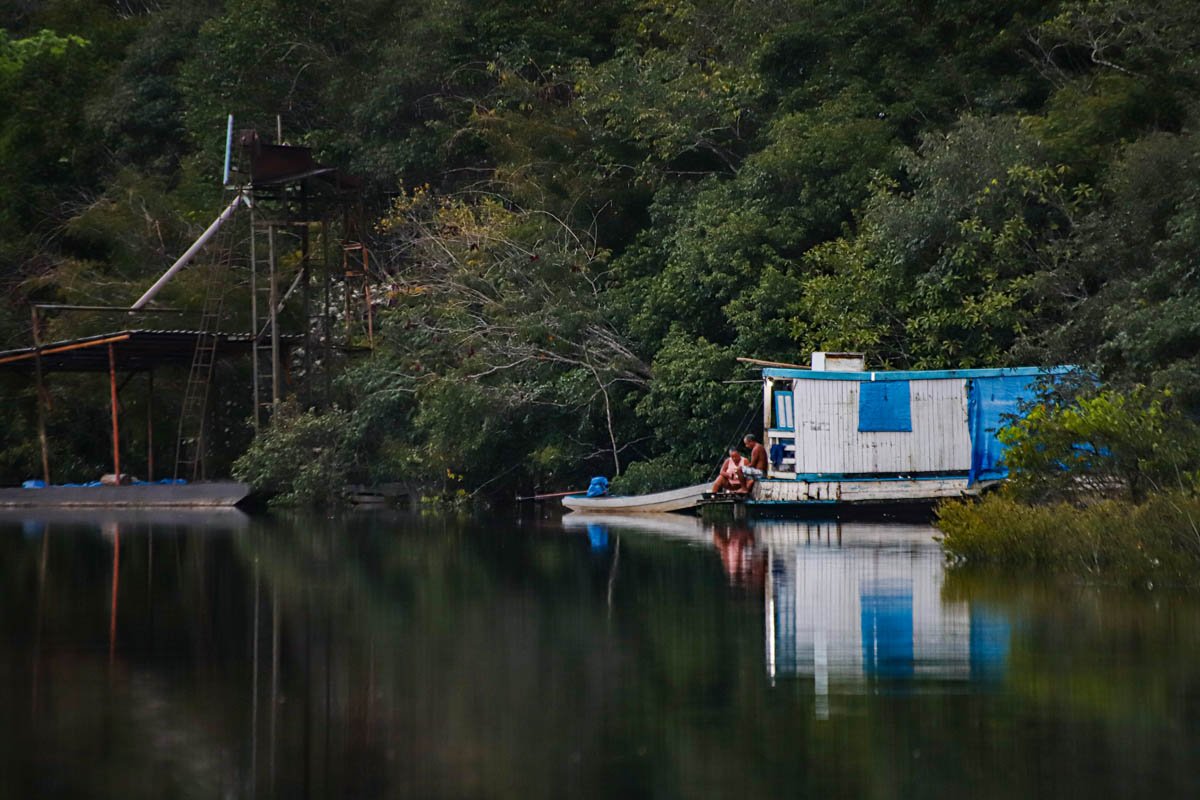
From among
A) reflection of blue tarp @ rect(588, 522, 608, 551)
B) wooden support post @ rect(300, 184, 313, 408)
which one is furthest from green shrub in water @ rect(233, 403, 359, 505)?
reflection of blue tarp @ rect(588, 522, 608, 551)

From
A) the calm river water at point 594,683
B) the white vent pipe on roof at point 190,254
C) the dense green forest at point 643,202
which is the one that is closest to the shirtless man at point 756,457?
the dense green forest at point 643,202

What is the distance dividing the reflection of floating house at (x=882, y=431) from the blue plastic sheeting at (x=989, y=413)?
2 centimetres

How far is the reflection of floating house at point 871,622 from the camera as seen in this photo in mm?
10344

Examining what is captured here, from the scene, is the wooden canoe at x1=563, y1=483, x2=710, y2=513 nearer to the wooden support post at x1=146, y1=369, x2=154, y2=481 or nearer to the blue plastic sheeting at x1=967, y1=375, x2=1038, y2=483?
the blue plastic sheeting at x1=967, y1=375, x2=1038, y2=483

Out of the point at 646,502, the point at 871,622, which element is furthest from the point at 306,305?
the point at 871,622

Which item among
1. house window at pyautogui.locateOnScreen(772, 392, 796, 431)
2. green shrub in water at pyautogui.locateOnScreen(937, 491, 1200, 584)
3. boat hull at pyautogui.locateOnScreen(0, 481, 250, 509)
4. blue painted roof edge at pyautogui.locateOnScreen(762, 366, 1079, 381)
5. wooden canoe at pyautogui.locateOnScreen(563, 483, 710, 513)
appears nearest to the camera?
green shrub in water at pyautogui.locateOnScreen(937, 491, 1200, 584)

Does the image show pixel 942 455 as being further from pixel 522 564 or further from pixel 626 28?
pixel 626 28

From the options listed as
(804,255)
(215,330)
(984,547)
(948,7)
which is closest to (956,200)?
(804,255)

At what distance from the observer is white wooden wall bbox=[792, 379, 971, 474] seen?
2519 centimetres

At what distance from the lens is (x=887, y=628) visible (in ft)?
39.8

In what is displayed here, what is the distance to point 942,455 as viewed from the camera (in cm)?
2541

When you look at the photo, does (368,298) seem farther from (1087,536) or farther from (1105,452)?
(1087,536)

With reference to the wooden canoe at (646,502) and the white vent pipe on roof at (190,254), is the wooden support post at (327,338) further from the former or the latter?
the wooden canoe at (646,502)

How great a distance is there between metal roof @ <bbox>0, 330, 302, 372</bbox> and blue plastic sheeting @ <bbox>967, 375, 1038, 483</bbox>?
15.5 metres
